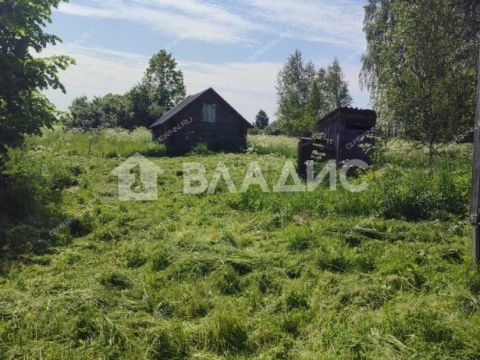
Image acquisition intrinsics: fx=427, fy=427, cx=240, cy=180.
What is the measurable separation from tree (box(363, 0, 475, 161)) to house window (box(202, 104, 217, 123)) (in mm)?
14572

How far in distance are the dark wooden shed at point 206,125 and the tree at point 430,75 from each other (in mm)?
12564

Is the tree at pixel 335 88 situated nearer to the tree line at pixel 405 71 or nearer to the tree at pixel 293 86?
the tree at pixel 293 86

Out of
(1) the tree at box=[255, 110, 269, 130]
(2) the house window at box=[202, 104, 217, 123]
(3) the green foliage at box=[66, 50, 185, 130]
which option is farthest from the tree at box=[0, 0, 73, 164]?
(1) the tree at box=[255, 110, 269, 130]

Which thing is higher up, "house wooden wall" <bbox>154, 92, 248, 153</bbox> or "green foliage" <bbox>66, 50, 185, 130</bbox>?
"green foliage" <bbox>66, 50, 185, 130</bbox>

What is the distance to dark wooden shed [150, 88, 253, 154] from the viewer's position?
24.9m

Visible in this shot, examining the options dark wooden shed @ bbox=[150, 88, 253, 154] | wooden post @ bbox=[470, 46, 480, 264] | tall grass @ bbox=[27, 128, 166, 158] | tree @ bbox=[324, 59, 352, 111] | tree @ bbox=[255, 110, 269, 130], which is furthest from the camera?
tree @ bbox=[255, 110, 269, 130]

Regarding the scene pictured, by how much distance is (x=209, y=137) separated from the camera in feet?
84.9

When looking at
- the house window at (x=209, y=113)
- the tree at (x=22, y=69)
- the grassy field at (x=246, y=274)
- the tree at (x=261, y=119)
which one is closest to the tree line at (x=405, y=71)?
the tree at (x=22, y=69)

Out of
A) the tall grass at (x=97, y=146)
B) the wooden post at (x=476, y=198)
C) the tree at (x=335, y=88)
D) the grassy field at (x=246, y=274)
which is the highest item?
the tree at (x=335, y=88)

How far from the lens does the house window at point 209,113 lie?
26047 millimetres

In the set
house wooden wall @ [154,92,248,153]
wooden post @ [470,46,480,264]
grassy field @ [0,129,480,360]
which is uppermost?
house wooden wall @ [154,92,248,153]

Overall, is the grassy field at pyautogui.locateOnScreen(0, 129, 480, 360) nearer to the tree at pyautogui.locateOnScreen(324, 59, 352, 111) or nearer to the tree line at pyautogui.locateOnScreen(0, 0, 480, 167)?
the tree line at pyautogui.locateOnScreen(0, 0, 480, 167)

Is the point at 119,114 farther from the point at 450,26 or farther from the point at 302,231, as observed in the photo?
the point at 302,231

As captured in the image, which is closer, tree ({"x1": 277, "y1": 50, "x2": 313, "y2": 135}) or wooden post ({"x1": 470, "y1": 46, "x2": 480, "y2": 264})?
wooden post ({"x1": 470, "y1": 46, "x2": 480, "y2": 264})
